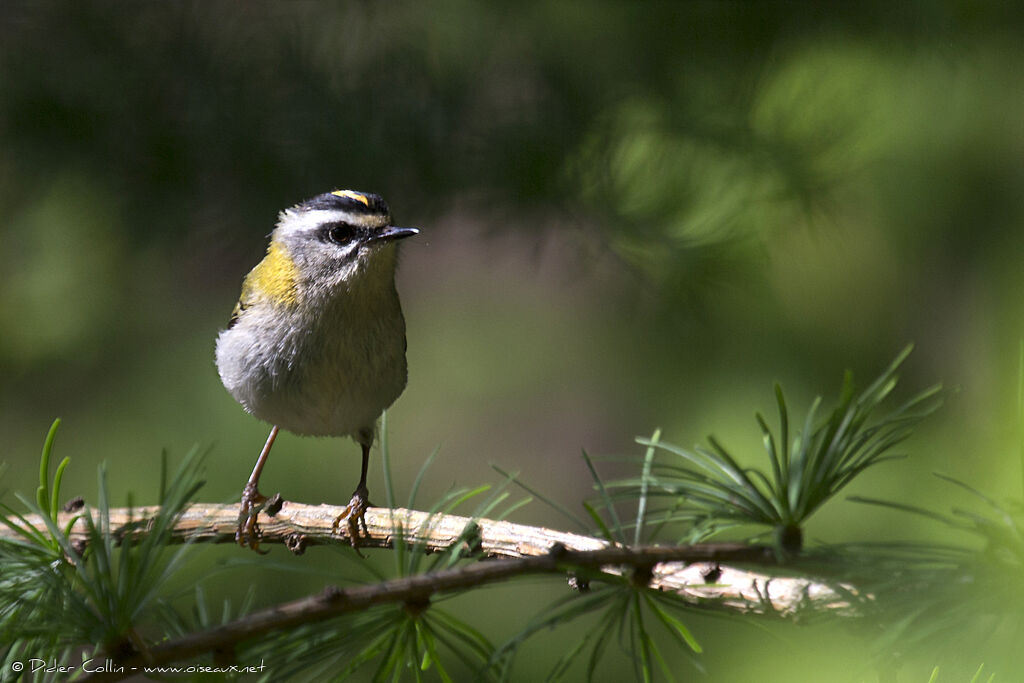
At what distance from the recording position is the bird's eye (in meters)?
1.65

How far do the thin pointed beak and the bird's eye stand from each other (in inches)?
2.4

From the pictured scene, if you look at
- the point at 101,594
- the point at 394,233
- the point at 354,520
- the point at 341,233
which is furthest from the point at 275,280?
the point at 101,594

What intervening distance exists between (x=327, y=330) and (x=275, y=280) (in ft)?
0.65

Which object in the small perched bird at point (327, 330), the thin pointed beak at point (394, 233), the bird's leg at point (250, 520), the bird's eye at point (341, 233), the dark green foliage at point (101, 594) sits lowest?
the dark green foliage at point (101, 594)

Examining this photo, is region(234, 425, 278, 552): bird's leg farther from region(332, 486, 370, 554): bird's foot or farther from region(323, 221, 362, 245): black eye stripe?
region(323, 221, 362, 245): black eye stripe

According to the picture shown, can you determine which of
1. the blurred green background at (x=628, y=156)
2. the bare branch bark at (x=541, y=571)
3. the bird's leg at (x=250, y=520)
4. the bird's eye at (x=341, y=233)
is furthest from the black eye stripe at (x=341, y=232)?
the bare branch bark at (x=541, y=571)

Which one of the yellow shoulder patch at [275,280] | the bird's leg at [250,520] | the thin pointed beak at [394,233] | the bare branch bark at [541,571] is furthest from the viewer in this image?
the yellow shoulder patch at [275,280]

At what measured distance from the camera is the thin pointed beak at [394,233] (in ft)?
5.10

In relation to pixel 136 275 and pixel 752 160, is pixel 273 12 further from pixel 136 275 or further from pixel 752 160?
pixel 752 160

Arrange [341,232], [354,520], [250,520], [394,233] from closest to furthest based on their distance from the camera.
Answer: [354,520] → [250,520] → [394,233] → [341,232]

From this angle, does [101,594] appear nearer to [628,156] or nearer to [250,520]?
[250,520]

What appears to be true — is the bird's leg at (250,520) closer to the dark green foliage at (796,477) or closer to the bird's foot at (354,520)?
the bird's foot at (354,520)

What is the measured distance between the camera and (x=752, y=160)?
1.64 m

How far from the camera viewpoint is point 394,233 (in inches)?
61.9
